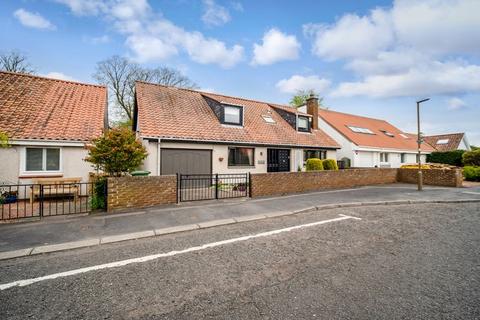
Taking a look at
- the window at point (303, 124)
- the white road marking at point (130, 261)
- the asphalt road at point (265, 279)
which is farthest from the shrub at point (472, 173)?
the white road marking at point (130, 261)

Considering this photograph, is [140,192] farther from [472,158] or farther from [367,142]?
[472,158]

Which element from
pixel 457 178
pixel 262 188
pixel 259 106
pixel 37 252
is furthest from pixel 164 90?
pixel 457 178

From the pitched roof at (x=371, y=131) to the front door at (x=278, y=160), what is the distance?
319 inches

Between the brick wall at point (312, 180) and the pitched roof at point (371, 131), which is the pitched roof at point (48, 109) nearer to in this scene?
the brick wall at point (312, 180)

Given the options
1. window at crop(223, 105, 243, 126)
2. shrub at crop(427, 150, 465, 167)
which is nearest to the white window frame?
window at crop(223, 105, 243, 126)

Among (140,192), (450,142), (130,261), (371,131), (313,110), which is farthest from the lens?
(450,142)

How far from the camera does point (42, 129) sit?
1098 cm

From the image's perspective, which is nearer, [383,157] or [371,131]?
[383,157]

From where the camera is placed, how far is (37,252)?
468 cm

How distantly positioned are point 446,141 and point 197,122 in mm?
36699

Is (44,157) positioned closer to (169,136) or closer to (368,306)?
(169,136)

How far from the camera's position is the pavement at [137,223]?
516 cm

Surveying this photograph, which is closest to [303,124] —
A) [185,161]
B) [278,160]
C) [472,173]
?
[278,160]

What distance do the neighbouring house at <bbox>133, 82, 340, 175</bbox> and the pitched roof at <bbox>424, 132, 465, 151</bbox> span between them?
23142 millimetres
